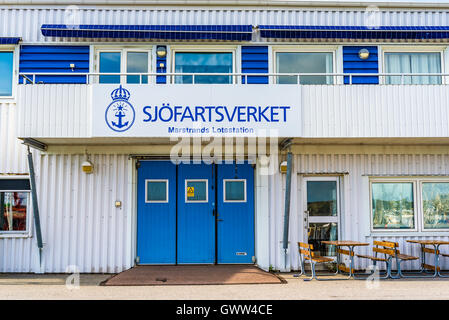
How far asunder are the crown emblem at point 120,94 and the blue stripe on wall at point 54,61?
1.95 meters

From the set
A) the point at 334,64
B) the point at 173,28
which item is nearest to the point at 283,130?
the point at 334,64

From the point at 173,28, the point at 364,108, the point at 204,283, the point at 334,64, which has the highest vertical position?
the point at 173,28

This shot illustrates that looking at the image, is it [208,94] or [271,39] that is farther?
[271,39]

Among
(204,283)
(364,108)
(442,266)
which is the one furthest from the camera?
(442,266)

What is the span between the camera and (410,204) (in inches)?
429

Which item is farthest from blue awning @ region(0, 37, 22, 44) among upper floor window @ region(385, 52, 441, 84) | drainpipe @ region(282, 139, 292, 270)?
upper floor window @ region(385, 52, 441, 84)

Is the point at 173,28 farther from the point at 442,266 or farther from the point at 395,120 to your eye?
the point at 442,266

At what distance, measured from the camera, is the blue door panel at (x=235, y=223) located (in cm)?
1071

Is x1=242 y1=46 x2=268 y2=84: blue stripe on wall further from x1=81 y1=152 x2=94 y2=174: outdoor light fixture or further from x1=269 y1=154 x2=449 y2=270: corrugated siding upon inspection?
x1=81 y1=152 x2=94 y2=174: outdoor light fixture

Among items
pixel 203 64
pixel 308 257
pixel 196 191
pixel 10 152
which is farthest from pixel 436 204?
pixel 10 152

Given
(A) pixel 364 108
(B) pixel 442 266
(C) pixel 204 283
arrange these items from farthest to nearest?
1. (B) pixel 442 266
2. (A) pixel 364 108
3. (C) pixel 204 283

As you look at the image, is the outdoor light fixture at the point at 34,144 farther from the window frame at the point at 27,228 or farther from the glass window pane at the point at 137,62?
the glass window pane at the point at 137,62

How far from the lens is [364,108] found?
374 inches

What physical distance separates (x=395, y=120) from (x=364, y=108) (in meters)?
0.66
